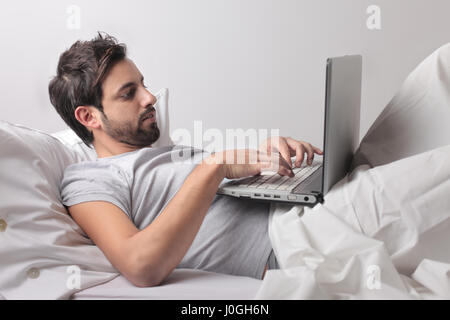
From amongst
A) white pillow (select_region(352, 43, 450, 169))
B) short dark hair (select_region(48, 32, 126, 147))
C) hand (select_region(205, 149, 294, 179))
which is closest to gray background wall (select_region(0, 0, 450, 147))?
short dark hair (select_region(48, 32, 126, 147))

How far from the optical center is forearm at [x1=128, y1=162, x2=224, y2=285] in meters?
0.99

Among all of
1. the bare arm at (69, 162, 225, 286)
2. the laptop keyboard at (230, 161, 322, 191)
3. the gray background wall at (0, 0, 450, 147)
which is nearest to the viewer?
the bare arm at (69, 162, 225, 286)

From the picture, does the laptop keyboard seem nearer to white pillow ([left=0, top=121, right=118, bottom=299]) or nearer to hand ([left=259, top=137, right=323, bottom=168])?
hand ([left=259, top=137, right=323, bottom=168])

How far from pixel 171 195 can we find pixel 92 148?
520 millimetres

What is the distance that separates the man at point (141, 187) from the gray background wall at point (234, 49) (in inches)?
37.4

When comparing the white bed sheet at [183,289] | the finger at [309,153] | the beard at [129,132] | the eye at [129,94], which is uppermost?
the eye at [129,94]

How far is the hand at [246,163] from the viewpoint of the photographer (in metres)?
1.18

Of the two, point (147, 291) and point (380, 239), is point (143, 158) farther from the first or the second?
point (380, 239)

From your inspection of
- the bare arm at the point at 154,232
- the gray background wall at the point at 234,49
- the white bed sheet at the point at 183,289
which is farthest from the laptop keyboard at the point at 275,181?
the gray background wall at the point at 234,49

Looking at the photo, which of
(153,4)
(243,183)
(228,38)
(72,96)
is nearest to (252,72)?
(228,38)

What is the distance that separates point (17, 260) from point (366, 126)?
1.99m

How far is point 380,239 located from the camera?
1.01 meters

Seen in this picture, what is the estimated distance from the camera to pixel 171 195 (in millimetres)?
1280

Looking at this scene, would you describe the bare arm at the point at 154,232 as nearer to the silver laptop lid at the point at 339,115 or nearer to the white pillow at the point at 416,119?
the silver laptop lid at the point at 339,115
